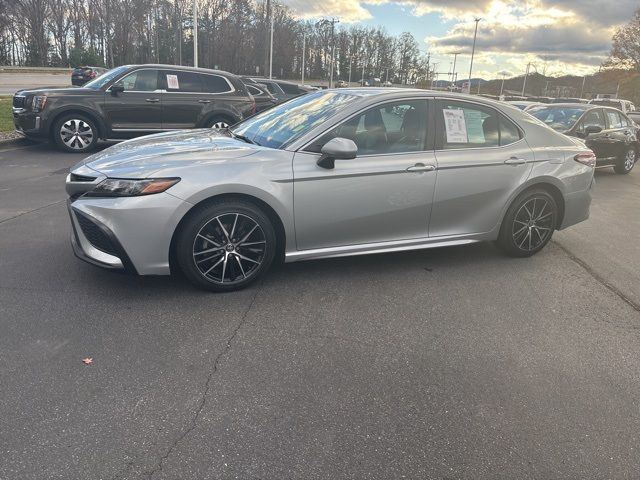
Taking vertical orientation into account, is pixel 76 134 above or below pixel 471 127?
below

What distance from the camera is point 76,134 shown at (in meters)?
10.2

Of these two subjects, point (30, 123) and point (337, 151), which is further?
point (30, 123)

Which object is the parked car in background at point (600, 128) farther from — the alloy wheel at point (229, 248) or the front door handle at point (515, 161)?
the alloy wheel at point (229, 248)

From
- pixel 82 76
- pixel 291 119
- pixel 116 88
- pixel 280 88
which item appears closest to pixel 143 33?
pixel 82 76

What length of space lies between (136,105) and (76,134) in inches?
52.4

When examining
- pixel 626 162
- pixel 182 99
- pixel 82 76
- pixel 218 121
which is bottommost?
pixel 626 162

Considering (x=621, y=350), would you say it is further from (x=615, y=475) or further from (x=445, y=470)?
(x=445, y=470)

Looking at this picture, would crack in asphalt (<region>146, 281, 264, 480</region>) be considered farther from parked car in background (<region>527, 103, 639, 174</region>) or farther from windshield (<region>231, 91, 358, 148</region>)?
parked car in background (<region>527, 103, 639, 174</region>)

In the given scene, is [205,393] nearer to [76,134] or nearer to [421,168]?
[421,168]

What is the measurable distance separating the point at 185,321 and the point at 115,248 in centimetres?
73

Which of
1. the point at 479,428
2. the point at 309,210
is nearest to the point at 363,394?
the point at 479,428

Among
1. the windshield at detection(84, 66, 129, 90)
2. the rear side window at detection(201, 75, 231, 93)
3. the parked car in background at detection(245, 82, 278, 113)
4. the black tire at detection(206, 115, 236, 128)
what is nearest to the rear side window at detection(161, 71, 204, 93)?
the rear side window at detection(201, 75, 231, 93)

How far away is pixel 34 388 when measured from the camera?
8.84ft

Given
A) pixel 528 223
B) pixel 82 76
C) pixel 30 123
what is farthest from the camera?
pixel 82 76
